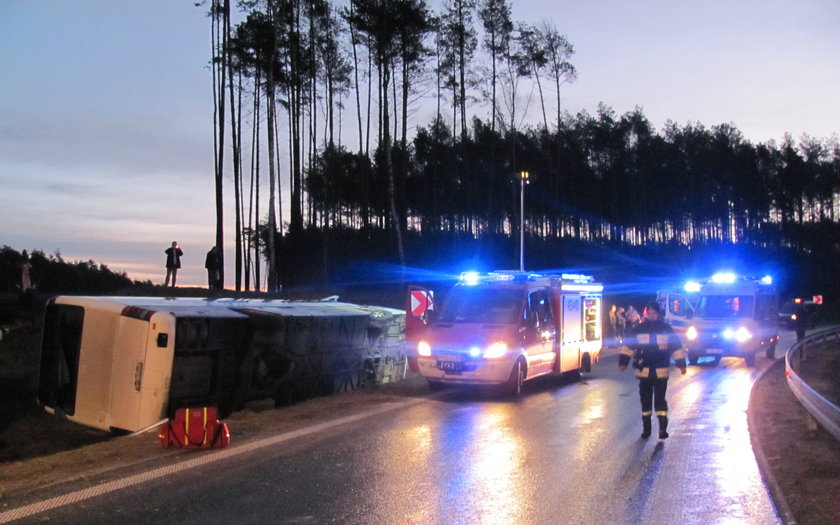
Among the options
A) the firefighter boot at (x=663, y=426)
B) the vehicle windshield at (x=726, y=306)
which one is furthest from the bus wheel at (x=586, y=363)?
the firefighter boot at (x=663, y=426)

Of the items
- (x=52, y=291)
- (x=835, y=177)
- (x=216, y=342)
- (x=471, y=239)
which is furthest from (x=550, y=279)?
(x=835, y=177)

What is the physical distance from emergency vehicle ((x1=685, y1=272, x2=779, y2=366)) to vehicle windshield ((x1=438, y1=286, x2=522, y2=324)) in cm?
1052

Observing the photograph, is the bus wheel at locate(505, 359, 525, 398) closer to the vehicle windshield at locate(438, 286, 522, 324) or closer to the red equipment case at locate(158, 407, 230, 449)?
the vehicle windshield at locate(438, 286, 522, 324)

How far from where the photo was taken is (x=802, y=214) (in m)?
89.6

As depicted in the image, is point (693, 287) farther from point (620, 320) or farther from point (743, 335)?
point (620, 320)

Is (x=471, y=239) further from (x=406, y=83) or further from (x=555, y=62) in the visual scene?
(x=406, y=83)

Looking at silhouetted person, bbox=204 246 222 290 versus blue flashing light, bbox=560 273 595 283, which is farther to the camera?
silhouetted person, bbox=204 246 222 290

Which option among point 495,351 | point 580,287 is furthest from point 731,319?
point 495,351

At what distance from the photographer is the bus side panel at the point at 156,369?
1079 cm

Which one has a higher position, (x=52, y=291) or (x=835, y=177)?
(x=835, y=177)

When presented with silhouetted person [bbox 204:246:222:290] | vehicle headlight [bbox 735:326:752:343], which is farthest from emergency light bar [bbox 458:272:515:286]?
silhouetted person [bbox 204:246:222:290]

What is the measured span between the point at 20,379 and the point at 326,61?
29.7 metres

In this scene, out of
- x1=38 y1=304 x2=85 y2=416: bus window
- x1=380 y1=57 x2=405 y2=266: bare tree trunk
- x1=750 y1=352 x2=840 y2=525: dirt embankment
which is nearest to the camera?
x1=750 y1=352 x2=840 y2=525: dirt embankment

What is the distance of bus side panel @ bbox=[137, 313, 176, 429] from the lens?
35.4 ft
